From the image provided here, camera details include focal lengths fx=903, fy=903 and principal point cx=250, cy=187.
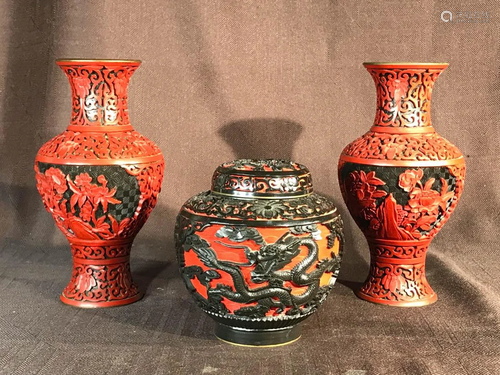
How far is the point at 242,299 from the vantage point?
2.08 metres

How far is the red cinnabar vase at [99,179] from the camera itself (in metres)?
2.38

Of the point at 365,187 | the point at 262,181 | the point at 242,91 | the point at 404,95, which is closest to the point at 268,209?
the point at 262,181

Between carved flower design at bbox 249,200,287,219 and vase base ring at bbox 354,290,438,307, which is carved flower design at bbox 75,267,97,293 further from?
vase base ring at bbox 354,290,438,307

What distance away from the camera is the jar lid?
2111 millimetres

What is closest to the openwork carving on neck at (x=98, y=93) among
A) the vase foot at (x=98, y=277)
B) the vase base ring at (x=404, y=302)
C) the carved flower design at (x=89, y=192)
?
the carved flower design at (x=89, y=192)

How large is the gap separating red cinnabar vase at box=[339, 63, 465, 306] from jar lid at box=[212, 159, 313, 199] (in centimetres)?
35

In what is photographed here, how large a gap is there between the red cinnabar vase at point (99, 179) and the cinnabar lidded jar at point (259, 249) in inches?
11.5

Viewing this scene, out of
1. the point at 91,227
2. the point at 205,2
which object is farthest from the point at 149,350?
the point at 205,2

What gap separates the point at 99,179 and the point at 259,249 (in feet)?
1.80

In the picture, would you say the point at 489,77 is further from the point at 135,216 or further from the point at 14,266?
the point at 14,266

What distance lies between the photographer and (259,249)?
204cm

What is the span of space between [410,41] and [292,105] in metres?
0.46

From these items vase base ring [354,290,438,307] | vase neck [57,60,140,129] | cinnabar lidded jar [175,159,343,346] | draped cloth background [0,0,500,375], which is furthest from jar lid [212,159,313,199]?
draped cloth background [0,0,500,375]

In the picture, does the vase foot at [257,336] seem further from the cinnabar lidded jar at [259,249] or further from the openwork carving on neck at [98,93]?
the openwork carving on neck at [98,93]
